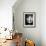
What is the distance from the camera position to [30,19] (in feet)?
19.1

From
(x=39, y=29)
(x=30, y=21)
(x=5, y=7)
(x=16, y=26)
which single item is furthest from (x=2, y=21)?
(x=39, y=29)

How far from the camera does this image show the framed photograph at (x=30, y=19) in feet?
19.1

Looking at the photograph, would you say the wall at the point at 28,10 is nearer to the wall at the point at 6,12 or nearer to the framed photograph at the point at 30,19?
the framed photograph at the point at 30,19

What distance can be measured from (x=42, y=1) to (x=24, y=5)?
86 cm

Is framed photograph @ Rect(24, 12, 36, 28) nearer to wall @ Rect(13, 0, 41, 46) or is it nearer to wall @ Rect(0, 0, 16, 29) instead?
wall @ Rect(13, 0, 41, 46)

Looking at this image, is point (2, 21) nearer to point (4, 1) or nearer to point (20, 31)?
point (4, 1)

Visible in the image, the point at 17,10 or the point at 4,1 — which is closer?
the point at 4,1

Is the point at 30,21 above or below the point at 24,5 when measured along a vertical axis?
below

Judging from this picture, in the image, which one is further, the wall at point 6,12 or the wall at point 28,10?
the wall at point 28,10

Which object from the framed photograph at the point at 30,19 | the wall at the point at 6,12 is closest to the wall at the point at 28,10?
the framed photograph at the point at 30,19

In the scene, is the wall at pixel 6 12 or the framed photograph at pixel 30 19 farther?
the framed photograph at pixel 30 19

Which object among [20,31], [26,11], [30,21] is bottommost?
[20,31]

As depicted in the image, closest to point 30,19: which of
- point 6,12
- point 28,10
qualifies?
point 28,10

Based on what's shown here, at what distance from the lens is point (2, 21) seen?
4.77 metres
